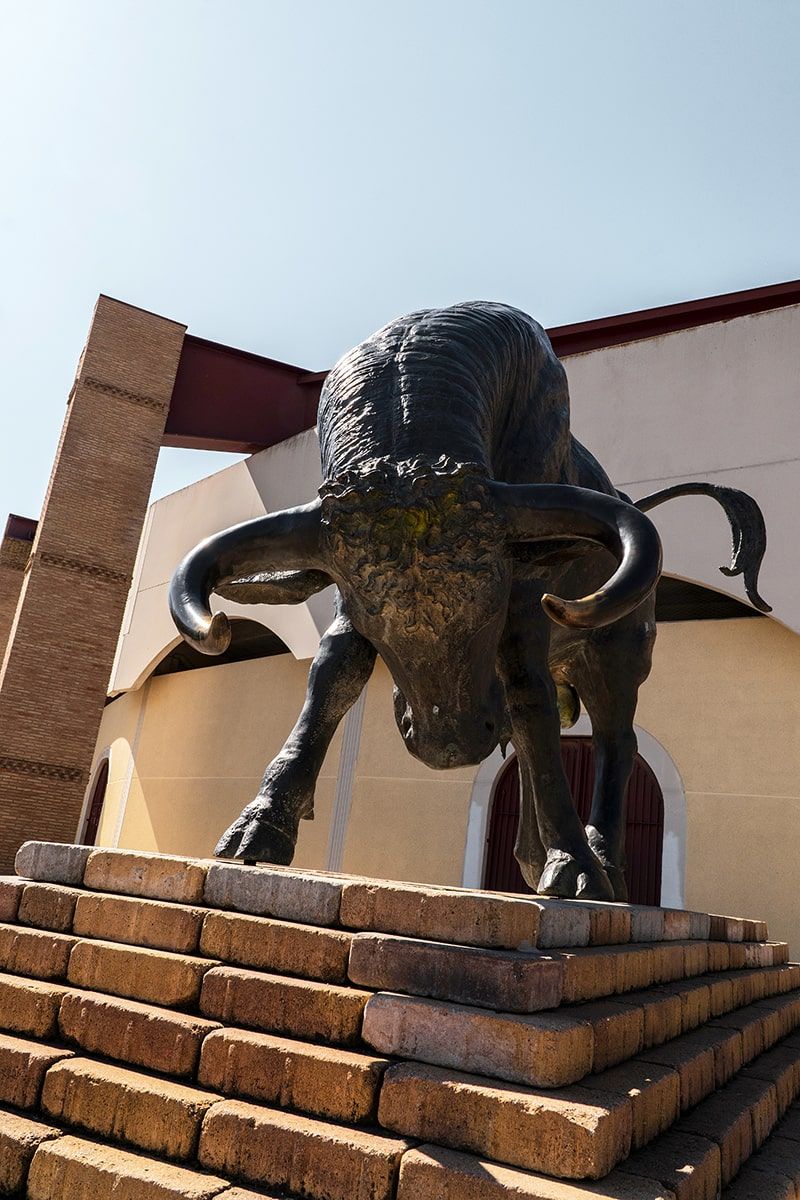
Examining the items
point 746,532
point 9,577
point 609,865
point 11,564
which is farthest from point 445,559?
point 11,564

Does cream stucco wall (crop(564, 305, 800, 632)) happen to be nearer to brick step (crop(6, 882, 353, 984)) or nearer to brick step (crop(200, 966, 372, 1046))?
brick step (crop(6, 882, 353, 984))

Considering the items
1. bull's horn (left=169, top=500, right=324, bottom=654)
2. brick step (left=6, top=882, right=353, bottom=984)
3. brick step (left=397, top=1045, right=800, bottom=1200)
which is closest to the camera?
brick step (left=397, top=1045, right=800, bottom=1200)

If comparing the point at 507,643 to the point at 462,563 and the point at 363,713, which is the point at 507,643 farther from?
the point at 363,713

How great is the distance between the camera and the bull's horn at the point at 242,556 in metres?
2.73

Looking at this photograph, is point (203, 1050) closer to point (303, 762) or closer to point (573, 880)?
point (303, 762)

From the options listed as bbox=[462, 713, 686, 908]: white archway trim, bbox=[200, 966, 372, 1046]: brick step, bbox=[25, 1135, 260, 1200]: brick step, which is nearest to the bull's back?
bbox=[200, 966, 372, 1046]: brick step

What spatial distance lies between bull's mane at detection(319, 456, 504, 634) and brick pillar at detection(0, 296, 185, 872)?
35.5 feet

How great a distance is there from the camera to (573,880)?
10.5 feet

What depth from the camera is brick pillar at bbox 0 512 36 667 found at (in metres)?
18.3

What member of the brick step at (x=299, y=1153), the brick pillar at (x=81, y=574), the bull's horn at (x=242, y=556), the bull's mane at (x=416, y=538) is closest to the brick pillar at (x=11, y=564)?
the brick pillar at (x=81, y=574)

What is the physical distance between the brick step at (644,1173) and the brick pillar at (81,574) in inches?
439

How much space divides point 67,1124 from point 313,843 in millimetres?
11101

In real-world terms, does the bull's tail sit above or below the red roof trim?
below

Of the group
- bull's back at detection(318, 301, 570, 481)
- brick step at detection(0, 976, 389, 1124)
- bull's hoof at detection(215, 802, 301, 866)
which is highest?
bull's back at detection(318, 301, 570, 481)
